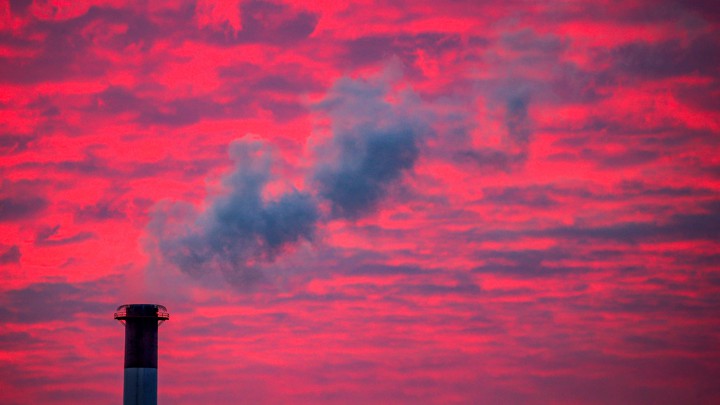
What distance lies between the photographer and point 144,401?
9362 cm

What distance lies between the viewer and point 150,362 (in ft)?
308

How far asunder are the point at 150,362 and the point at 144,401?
3.10m

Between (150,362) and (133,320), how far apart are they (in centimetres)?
366

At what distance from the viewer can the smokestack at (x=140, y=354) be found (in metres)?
93.4

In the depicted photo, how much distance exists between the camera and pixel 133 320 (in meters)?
94.6

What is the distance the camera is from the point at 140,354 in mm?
93625

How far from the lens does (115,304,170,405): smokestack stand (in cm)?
9344

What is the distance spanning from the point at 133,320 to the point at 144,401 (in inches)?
256

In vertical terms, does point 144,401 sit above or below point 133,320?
below
